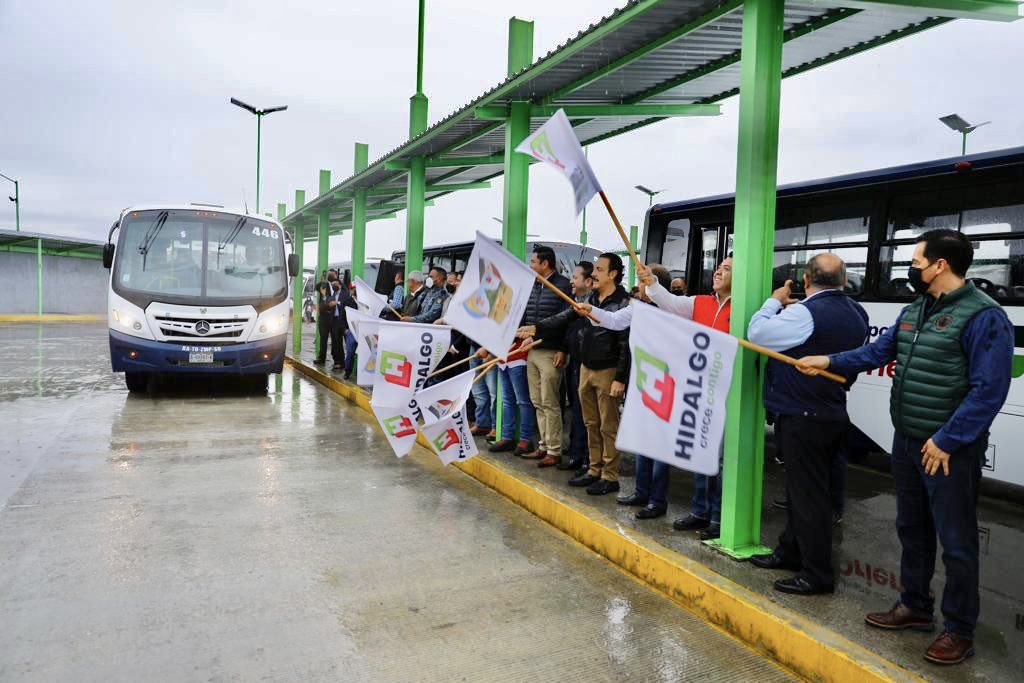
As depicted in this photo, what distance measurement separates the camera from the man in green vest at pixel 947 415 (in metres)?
3.03

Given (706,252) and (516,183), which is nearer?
(516,183)

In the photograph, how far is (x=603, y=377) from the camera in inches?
222

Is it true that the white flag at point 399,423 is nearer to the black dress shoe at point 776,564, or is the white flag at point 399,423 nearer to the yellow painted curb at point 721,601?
the yellow painted curb at point 721,601

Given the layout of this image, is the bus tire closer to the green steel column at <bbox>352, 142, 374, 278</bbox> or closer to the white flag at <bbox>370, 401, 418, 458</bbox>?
the green steel column at <bbox>352, 142, 374, 278</bbox>

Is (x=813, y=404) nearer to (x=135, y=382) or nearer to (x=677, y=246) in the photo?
(x=677, y=246)

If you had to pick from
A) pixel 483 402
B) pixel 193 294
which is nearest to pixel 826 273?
pixel 483 402

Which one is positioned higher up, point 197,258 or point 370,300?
point 197,258

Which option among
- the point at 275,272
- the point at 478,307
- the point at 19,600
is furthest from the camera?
the point at 275,272

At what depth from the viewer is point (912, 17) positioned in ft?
16.1

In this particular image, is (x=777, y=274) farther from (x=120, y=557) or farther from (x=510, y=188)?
(x=120, y=557)

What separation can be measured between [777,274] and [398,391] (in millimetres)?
4254

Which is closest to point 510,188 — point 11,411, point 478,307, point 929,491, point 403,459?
point 478,307

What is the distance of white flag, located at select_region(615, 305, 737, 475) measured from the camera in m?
3.79

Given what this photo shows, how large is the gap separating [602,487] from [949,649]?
283 centimetres
